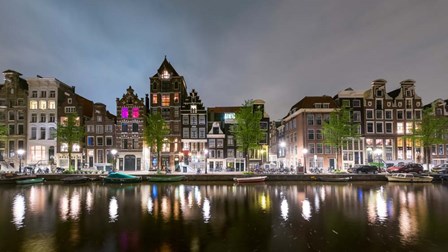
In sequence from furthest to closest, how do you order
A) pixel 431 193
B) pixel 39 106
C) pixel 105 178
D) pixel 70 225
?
pixel 39 106 < pixel 105 178 < pixel 431 193 < pixel 70 225

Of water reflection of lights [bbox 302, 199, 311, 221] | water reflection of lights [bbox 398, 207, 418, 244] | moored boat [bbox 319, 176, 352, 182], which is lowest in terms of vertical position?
water reflection of lights [bbox 398, 207, 418, 244]

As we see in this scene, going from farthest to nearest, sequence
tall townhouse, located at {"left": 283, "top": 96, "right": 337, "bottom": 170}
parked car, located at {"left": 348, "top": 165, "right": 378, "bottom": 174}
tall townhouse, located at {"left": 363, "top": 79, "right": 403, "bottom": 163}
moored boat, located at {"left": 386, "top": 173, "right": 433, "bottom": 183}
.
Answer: tall townhouse, located at {"left": 363, "top": 79, "right": 403, "bottom": 163} < tall townhouse, located at {"left": 283, "top": 96, "right": 337, "bottom": 170} < parked car, located at {"left": 348, "top": 165, "right": 378, "bottom": 174} < moored boat, located at {"left": 386, "top": 173, "right": 433, "bottom": 183}

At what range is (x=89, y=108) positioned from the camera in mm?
85688

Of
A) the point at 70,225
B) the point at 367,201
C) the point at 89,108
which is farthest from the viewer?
the point at 89,108

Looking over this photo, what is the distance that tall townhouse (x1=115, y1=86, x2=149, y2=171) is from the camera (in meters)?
73.2

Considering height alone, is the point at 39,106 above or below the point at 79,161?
above

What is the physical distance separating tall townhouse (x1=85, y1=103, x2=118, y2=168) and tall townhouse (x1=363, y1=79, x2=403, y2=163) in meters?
60.8

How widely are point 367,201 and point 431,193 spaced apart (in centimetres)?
1301

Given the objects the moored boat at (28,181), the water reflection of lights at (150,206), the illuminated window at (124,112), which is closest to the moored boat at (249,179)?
the water reflection of lights at (150,206)

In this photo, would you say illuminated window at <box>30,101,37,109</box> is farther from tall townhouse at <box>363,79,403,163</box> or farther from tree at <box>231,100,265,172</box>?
tall townhouse at <box>363,79,403,163</box>

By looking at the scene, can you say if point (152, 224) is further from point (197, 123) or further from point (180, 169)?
point (197, 123)

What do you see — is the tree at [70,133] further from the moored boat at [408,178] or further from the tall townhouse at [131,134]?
the moored boat at [408,178]

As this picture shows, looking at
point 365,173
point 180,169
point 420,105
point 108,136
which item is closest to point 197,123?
point 180,169

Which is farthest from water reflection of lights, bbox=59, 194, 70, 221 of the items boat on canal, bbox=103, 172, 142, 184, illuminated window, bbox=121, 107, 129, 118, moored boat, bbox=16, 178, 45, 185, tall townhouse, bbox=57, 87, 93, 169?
tall townhouse, bbox=57, 87, 93, 169
